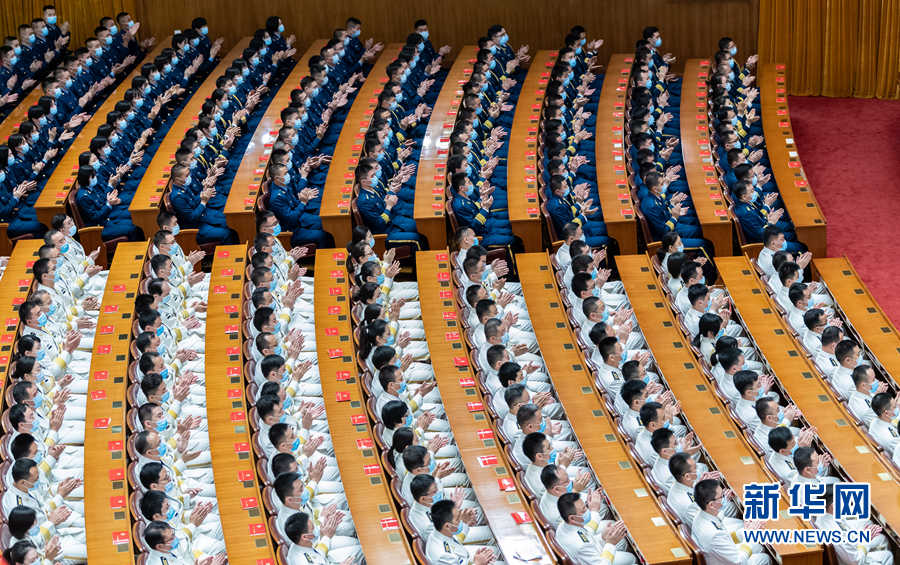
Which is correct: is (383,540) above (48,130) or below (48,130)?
below

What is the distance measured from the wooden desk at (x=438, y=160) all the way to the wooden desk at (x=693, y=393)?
1540mm

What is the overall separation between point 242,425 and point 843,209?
20.0 ft

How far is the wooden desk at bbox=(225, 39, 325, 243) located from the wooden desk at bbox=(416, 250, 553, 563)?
5.12 ft

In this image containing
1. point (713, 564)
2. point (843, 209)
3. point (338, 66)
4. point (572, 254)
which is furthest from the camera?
point (338, 66)

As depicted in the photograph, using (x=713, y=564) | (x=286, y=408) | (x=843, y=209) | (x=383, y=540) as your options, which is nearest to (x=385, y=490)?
(x=383, y=540)

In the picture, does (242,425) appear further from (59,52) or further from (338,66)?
(59,52)

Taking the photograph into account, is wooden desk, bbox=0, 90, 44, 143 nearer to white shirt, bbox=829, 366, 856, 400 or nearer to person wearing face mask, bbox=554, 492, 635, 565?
person wearing face mask, bbox=554, 492, 635, 565

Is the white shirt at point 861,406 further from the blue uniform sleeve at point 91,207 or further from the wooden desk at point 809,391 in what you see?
the blue uniform sleeve at point 91,207

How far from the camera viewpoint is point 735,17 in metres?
13.0

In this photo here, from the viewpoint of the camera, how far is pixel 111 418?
287 inches

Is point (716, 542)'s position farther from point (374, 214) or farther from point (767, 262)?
point (374, 214)

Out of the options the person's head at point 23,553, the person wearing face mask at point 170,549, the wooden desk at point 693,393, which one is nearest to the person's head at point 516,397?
the wooden desk at point 693,393

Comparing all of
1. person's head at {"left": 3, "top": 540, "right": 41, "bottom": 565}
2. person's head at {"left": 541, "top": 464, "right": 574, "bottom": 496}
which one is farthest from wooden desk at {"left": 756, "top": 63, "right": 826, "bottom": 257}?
person's head at {"left": 3, "top": 540, "right": 41, "bottom": 565}

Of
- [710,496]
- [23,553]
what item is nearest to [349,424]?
[23,553]
